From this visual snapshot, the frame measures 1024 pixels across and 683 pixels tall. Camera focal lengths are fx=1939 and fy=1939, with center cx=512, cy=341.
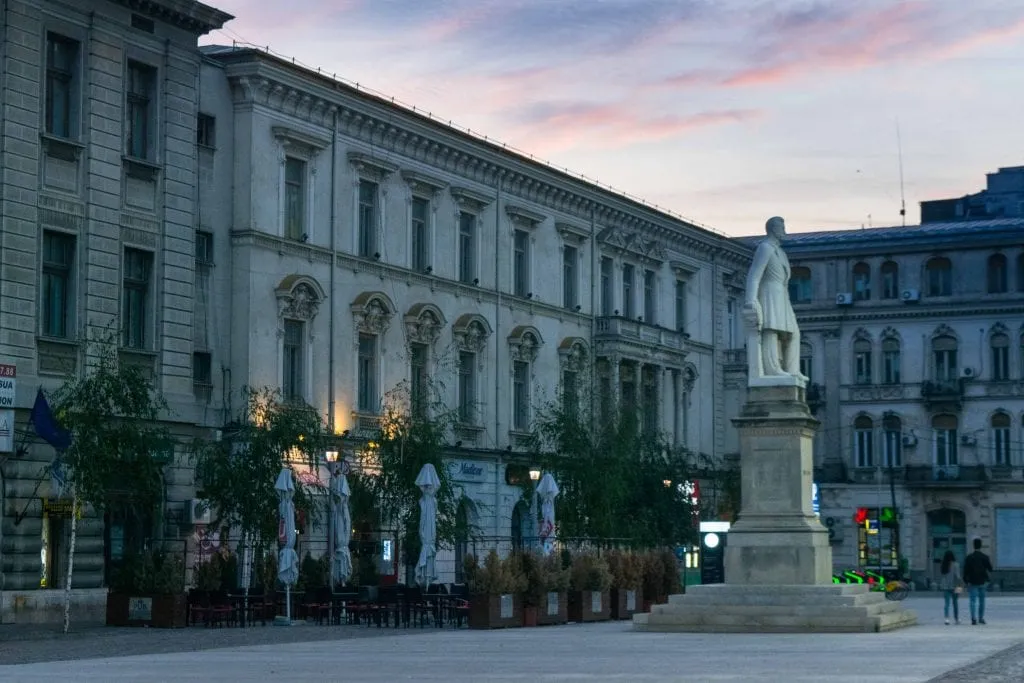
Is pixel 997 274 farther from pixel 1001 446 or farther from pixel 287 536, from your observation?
pixel 287 536

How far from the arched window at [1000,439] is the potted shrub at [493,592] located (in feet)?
191

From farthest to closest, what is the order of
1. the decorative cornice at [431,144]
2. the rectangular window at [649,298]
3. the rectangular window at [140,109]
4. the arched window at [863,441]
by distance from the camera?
1. the arched window at [863,441]
2. the rectangular window at [649,298]
3. the decorative cornice at [431,144]
4. the rectangular window at [140,109]

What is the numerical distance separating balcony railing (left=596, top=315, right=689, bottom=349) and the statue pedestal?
33492 mm

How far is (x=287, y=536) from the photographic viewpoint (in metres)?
41.2

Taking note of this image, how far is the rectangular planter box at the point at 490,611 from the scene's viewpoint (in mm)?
38750

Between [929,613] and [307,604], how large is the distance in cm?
1744

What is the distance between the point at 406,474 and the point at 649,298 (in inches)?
1038

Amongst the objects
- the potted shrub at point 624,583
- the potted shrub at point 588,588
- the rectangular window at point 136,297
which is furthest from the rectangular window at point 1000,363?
the rectangular window at point 136,297

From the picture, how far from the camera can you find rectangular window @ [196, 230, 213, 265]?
49.2 meters

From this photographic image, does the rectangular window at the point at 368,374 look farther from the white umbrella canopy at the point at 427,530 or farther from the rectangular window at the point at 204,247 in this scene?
the white umbrella canopy at the point at 427,530

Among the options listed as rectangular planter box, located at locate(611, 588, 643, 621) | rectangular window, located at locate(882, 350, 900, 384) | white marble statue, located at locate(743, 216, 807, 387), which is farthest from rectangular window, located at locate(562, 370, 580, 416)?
rectangular window, located at locate(882, 350, 900, 384)

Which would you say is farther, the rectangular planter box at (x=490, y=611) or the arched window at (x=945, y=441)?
the arched window at (x=945, y=441)

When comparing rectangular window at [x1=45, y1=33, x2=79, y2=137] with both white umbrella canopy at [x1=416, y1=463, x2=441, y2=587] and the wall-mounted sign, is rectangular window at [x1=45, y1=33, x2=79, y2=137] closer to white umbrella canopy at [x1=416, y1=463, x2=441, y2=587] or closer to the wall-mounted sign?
white umbrella canopy at [x1=416, y1=463, x2=441, y2=587]

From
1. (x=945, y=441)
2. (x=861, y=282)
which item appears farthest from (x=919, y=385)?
(x=861, y=282)
